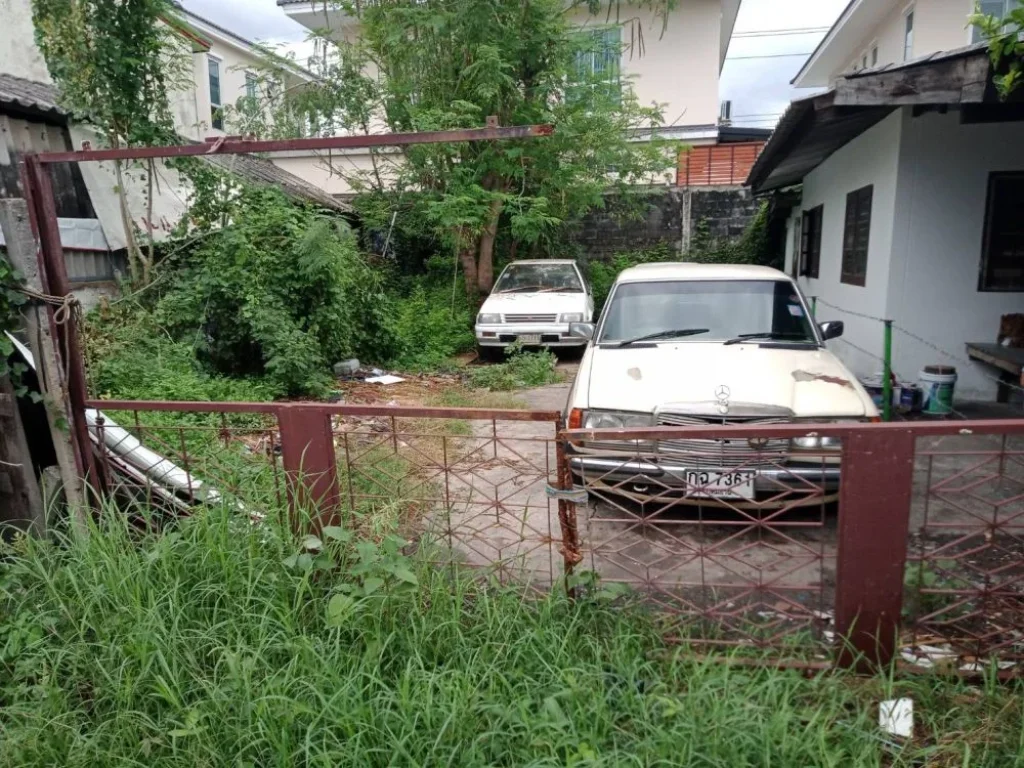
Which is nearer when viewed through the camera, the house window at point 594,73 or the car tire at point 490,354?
the car tire at point 490,354

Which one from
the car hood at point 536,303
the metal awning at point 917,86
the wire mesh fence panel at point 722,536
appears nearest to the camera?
the wire mesh fence panel at point 722,536

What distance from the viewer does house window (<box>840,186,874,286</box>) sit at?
736 centimetres

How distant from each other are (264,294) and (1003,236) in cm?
702

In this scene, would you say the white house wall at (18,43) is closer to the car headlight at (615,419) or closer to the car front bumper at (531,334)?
the car front bumper at (531,334)

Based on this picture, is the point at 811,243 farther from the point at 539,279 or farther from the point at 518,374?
the point at 518,374

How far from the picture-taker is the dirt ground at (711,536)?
8.68ft

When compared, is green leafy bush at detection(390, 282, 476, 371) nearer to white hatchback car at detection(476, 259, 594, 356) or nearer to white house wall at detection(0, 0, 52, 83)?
white hatchback car at detection(476, 259, 594, 356)

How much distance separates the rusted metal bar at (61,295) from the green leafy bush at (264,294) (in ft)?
11.6

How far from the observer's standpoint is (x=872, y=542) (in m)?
2.41

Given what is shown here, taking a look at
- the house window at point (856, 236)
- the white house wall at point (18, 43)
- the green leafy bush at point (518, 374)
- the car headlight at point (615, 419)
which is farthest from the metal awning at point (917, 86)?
the white house wall at point (18, 43)

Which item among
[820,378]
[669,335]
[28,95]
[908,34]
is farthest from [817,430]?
[908,34]

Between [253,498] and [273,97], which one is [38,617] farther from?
[273,97]

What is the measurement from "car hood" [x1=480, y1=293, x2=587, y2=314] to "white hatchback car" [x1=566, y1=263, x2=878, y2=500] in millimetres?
3837

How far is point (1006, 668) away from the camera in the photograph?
243 centimetres
